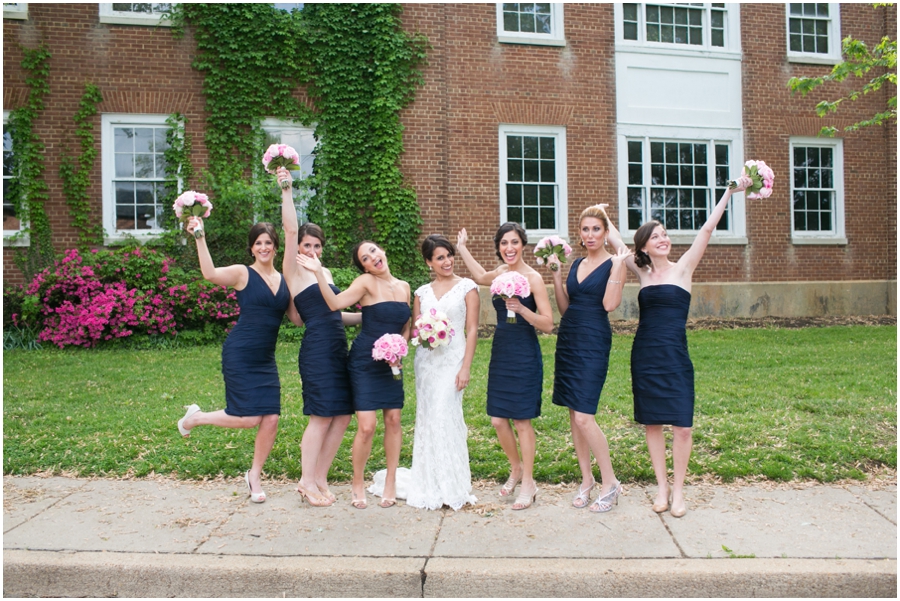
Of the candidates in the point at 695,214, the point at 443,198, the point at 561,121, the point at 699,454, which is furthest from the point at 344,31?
the point at 699,454

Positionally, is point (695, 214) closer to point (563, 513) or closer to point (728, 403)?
point (728, 403)

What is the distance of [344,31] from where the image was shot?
540 inches

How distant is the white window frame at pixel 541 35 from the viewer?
47.1 ft

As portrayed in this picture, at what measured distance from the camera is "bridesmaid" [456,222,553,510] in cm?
501

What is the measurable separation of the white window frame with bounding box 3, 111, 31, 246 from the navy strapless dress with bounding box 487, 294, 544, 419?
11.2 m

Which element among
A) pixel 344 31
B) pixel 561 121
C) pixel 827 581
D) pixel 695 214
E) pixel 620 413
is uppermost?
pixel 344 31

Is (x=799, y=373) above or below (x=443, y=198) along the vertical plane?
below

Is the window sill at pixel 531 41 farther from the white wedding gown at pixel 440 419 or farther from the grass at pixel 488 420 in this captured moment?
the white wedding gown at pixel 440 419

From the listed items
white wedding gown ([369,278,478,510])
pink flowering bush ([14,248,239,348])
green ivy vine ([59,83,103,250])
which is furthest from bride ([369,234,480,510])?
green ivy vine ([59,83,103,250])

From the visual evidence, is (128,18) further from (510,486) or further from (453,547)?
(453,547)

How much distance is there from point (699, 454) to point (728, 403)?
5.77 feet

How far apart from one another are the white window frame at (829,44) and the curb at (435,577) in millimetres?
14450

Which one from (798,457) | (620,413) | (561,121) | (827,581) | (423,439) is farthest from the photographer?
(561,121)

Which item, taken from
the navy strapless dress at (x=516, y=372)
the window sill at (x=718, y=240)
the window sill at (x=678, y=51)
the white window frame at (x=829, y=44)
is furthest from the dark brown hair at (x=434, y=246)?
the white window frame at (x=829, y=44)
